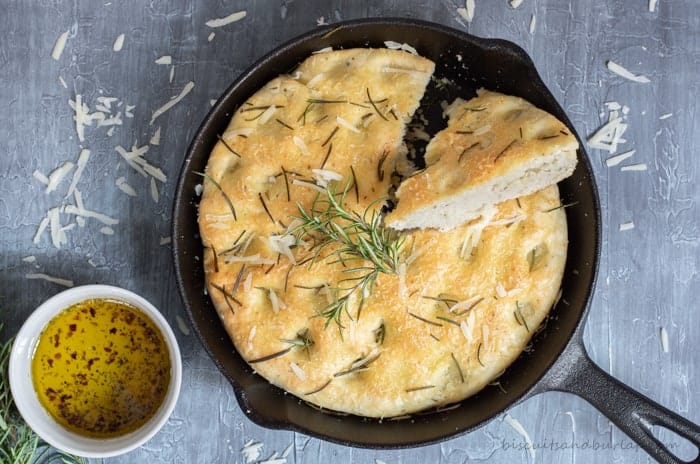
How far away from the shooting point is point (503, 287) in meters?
2.67

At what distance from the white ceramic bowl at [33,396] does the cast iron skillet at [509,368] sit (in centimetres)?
18

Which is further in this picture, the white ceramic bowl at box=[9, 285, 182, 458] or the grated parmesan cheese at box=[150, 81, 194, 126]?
the grated parmesan cheese at box=[150, 81, 194, 126]

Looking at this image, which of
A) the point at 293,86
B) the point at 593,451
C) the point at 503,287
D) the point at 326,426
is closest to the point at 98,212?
the point at 293,86

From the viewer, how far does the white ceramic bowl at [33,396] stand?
9.15 feet

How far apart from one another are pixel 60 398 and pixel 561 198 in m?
2.07

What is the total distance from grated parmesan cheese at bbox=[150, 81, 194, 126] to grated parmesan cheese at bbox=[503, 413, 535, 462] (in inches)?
73.7

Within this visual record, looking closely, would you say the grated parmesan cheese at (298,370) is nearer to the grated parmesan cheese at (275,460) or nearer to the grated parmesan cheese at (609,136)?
the grated parmesan cheese at (275,460)

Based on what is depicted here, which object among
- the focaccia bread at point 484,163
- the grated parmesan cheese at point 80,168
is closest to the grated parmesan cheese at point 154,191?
the grated parmesan cheese at point 80,168

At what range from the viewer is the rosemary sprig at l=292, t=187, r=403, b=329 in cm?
256

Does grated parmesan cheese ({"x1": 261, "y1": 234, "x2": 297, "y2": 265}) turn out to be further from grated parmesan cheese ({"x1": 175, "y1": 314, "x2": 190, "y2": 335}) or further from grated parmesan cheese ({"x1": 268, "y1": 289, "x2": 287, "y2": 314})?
grated parmesan cheese ({"x1": 175, "y1": 314, "x2": 190, "y2": 335})

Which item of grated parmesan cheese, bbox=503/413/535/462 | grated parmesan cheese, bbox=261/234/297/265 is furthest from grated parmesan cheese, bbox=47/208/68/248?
grated parmesan cheese, bbox=503/413/535/462

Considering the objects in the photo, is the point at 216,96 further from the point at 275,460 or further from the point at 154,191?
the point at 275,460

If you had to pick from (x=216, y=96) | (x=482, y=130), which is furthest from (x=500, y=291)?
(x=216, y=96)

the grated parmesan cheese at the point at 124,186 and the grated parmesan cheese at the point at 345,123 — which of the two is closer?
the grated parmesan cheese at the point at 345,123
